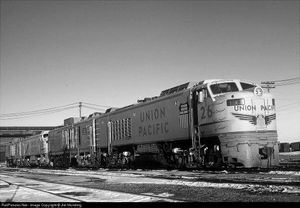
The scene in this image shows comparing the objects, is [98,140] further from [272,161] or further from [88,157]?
[272,161]

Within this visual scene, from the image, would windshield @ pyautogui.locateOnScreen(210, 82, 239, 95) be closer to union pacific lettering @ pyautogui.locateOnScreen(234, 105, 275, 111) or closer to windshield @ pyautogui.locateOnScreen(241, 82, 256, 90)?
windshield @ pyautogui.locateOnScreen(241, 82, 256, 90)

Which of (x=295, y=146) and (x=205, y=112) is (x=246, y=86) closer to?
(x=205, y=112)

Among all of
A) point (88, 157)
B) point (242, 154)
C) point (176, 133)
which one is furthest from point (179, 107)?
point (88, 157)

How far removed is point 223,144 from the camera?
53.4 feet

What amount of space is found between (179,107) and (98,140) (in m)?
11.7

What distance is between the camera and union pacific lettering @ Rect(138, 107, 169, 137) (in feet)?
66.7

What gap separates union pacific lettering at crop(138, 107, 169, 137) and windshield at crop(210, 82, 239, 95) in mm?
3798

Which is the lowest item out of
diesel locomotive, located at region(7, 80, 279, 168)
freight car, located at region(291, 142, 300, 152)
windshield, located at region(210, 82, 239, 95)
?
freight car, located at region(291, 142, 300, 152)

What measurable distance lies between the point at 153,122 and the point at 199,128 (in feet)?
14.6

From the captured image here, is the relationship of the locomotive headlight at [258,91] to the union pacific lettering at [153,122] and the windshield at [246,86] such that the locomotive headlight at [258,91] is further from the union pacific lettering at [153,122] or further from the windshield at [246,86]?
the union pacific lettering at [153,122]

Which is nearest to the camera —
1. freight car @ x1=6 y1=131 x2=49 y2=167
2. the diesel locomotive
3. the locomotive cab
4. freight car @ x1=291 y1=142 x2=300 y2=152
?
the locomotive cab

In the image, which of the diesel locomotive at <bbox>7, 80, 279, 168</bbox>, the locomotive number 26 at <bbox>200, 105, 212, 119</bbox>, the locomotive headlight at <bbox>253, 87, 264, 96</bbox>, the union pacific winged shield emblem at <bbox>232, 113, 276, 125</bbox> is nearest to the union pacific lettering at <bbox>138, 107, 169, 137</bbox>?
the diesel locomotive at <bbox>7, 80, 279, 168</bbox>

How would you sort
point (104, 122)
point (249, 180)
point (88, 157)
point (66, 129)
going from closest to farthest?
point (249, 180), point (104, 122), point (88, 157), point (66, 129)

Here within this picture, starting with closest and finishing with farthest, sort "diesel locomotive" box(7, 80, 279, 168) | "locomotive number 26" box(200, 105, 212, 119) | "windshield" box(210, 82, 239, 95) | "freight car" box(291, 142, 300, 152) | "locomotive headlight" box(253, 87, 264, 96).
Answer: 1. "diesel locomotive" box(7, 80, 279, 168)
2. "locomotive headlight" box(253, 87, 264, 96)
3. "locomotive number 26" box(200, 105, 212, 119)
4. "windshield" box(210, 82, 239, 95)
5. "freight car" box(291, 142, 300, 152)
